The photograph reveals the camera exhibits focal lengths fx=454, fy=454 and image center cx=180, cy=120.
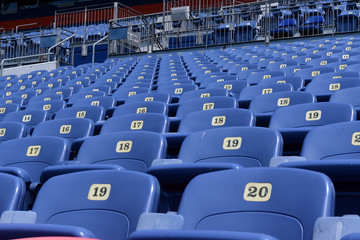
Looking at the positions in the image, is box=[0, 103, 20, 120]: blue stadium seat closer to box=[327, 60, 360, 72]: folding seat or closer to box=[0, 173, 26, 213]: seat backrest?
box=[0, 173, 26, 213]: seat backrest

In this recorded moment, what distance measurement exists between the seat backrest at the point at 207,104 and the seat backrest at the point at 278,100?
124 millimetres

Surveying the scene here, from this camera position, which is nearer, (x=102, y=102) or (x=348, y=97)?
(x=348, y=97)

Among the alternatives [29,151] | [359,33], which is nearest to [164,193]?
[29,151]

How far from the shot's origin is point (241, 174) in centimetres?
100

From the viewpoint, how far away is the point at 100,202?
44.1 inches

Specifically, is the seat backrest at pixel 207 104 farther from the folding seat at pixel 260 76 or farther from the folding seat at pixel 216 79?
the folding seat at pixel 216 79

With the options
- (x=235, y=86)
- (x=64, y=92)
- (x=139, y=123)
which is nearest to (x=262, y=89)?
(x=235, y=86)

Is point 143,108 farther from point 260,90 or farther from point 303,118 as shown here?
point 303,118

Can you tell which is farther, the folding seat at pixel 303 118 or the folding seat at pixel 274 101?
the folding seat at pixel 274 101

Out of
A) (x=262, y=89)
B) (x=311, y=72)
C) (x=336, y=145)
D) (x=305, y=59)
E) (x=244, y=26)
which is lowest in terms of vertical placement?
(x=336, y=145)

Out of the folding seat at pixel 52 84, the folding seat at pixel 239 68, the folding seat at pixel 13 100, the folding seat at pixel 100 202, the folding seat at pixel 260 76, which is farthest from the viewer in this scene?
the folding seat at pixel 52 84

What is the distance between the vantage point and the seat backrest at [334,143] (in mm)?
1359

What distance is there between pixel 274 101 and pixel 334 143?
3.29ft

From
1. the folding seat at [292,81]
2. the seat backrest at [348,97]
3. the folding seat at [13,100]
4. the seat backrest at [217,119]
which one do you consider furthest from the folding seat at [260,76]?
the folding seat at [13,100]
